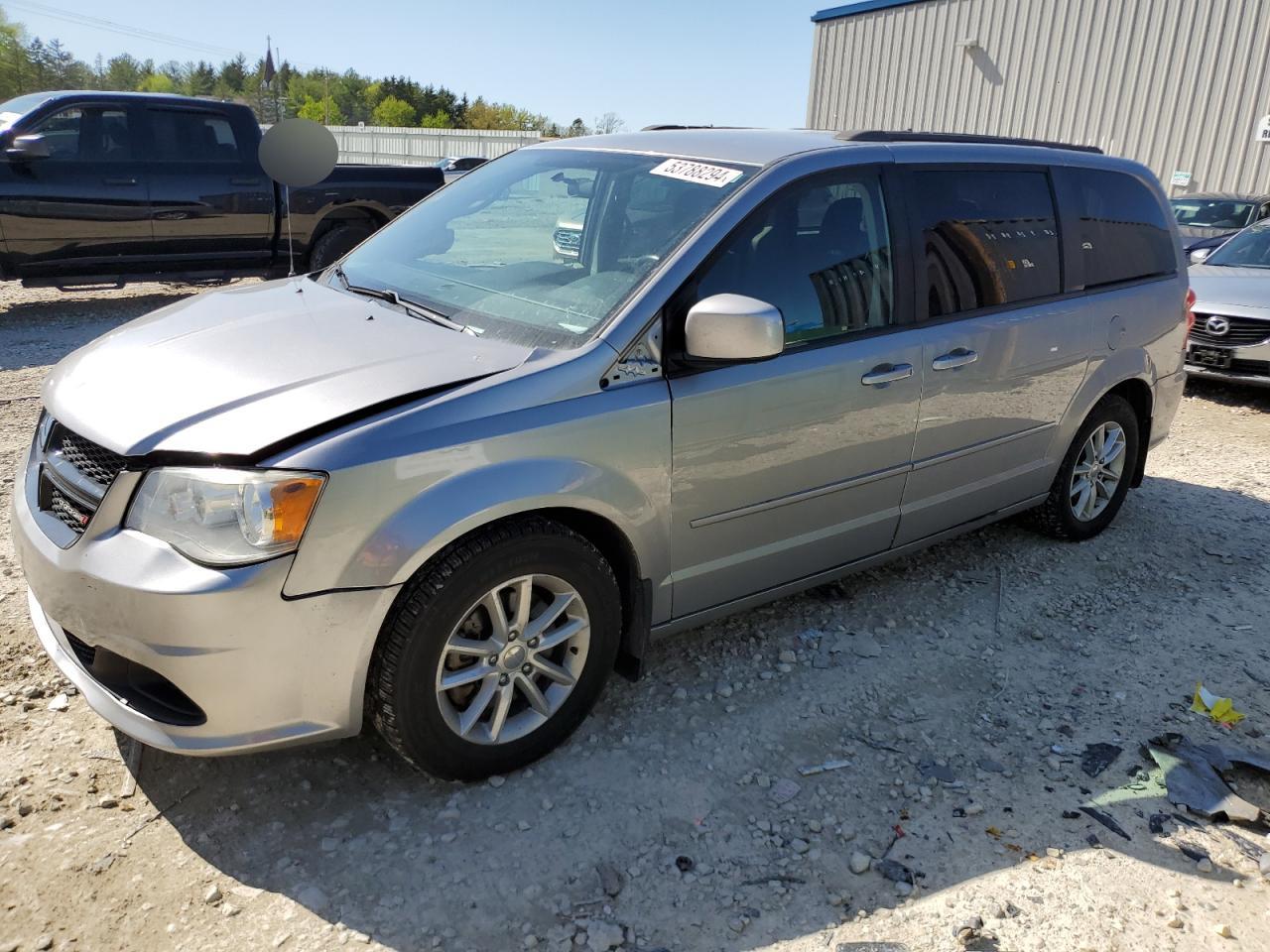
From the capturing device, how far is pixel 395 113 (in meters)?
68.0

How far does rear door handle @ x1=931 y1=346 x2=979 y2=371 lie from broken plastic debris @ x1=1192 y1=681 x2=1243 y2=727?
147cm

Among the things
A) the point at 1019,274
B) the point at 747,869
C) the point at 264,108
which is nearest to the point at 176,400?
the point at 747,869

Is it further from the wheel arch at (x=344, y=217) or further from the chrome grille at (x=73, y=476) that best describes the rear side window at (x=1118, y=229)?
Answer: the wheel arch at (x=344, y=217)

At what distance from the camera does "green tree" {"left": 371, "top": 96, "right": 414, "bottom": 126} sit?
68000 millimetres

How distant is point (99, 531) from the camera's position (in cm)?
244

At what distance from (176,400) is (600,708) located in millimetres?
1621

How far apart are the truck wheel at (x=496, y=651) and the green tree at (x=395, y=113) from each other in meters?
71.3

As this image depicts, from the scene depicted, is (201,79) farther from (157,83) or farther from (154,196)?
(154,196)

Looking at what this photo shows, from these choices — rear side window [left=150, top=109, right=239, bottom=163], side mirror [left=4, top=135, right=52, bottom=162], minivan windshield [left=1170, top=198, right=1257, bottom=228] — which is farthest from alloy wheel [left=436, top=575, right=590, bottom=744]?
minivan windshield [left=1170, top=198, right=1257, bottom=228]

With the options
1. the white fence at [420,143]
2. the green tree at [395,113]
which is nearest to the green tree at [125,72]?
the green tree at [395,113]

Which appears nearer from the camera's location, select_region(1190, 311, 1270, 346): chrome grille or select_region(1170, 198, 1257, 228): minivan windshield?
select_region(1190, 311, 1270, 346): chrome grille

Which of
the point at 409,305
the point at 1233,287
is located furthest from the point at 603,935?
the point at 1233,287

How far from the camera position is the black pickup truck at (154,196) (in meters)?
8.57

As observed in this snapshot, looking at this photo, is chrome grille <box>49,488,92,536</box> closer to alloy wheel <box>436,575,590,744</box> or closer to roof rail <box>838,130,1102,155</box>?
alloy wheel <box>436,575,590,744</box>
